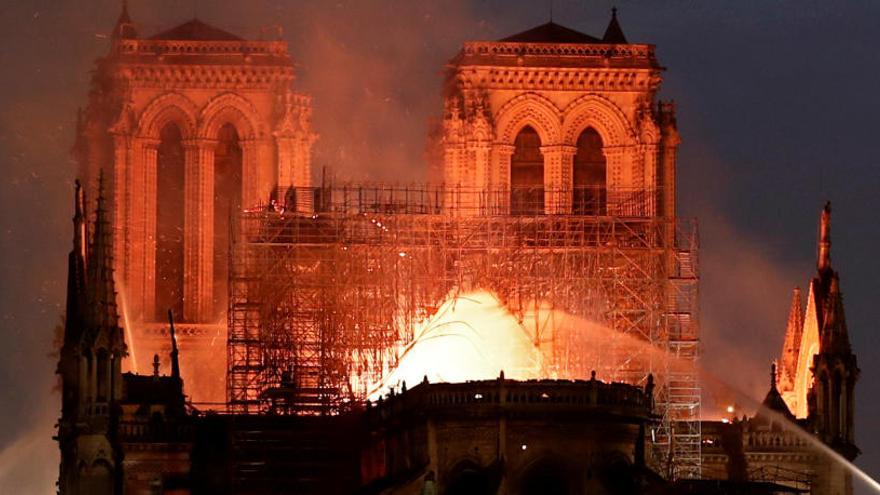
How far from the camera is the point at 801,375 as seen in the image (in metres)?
96.4

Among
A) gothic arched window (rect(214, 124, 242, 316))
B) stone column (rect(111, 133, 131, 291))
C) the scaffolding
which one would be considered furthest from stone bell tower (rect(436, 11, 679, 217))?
stone column (rect(111, 133, 131, 291))

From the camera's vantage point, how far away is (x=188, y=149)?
101562 mm

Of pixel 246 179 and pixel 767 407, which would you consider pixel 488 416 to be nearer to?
pixel 767 407

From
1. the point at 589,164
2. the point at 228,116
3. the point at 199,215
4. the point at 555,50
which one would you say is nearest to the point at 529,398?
the point at 555,50

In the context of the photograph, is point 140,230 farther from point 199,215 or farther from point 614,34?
point 614,34

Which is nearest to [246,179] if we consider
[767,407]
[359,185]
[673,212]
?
[359,185]

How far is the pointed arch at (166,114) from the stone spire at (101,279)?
1362 cm

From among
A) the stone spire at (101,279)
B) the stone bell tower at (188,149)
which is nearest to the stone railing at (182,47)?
the stone bell tower at (188,149)

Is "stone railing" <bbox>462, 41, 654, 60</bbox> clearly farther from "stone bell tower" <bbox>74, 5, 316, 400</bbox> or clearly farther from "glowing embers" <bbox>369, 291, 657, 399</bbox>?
"glowing embers" <bbox>369, 291, 657, 399</bbox>

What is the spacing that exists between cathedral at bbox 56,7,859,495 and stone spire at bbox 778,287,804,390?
138 millimetres

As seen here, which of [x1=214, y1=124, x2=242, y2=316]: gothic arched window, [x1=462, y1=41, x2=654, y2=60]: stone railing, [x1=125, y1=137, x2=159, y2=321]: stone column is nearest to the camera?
[x1=462, y1=41, x2=654, y2=60]: stone railing

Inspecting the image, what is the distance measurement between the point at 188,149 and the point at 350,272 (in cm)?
796

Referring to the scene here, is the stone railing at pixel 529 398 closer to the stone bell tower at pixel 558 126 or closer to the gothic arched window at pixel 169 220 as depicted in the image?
the stone bell tower at pixel 558 126

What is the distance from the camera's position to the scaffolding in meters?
95.8
